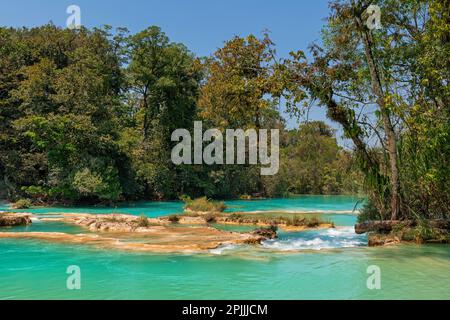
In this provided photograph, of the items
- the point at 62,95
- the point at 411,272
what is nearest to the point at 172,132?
the point at 62,95

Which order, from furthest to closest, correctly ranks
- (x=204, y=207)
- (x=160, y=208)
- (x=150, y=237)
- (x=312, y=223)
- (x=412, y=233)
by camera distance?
(x=160, y=208) < (x=204, y=207) < (x=312, y=223) < (x=150, y=237) < (x=412, y=233)

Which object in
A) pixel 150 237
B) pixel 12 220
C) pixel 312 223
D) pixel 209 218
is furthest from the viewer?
pixel 209 218

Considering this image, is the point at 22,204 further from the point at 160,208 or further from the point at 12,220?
the point at 12,220

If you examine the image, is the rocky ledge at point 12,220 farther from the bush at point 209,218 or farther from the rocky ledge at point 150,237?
the bush at point 209,218

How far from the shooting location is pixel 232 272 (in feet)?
30.2

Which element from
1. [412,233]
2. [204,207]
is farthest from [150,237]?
[204,207]

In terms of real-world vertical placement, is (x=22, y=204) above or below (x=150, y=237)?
above

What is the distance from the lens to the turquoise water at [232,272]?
754cm

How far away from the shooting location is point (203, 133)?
42.4 m

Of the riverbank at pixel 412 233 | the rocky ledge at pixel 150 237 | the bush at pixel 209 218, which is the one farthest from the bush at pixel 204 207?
the riverbank at pixel 412 233

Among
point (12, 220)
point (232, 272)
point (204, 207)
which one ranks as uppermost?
point (204, 207)

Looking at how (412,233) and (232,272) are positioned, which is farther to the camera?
(412,233)
